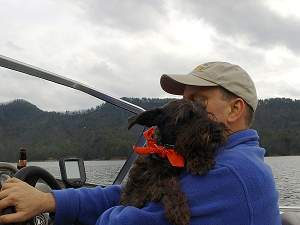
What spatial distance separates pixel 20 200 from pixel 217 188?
718 mm

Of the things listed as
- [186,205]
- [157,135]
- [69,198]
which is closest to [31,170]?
[69,198]

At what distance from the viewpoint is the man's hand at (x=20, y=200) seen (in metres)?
1.71

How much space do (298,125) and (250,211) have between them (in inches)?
493

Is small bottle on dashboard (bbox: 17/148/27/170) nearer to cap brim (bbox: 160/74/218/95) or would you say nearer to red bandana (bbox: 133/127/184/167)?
cap brim (bbox: 160/74/218/95)

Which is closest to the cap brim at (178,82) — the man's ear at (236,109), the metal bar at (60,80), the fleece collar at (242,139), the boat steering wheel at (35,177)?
the man's ear at (236,109)

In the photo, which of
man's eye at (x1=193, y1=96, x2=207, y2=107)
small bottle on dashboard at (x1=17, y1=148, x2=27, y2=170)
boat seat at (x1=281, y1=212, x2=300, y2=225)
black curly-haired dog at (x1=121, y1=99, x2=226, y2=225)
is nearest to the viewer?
black curly-haired dog at (x1=121, y1=99, x2=226, y2=225)

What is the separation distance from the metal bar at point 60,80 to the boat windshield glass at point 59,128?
27 mm

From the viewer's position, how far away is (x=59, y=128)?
9.26 ft

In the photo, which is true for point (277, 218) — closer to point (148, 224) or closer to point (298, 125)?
point (148, 224)

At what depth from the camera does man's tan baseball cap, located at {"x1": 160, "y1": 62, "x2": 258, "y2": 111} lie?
1.81 meters

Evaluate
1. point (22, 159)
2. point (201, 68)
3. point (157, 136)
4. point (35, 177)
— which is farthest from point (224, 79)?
point (22, 159)

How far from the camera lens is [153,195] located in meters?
1.60

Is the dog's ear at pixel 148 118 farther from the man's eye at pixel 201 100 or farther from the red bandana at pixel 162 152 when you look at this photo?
the man's eye at pixel 201 100

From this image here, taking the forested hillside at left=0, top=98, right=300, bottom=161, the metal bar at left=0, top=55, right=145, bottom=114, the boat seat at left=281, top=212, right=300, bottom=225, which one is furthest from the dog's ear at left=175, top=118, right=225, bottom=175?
the metal bar at left=0, top=55, right=145, bottom=114
